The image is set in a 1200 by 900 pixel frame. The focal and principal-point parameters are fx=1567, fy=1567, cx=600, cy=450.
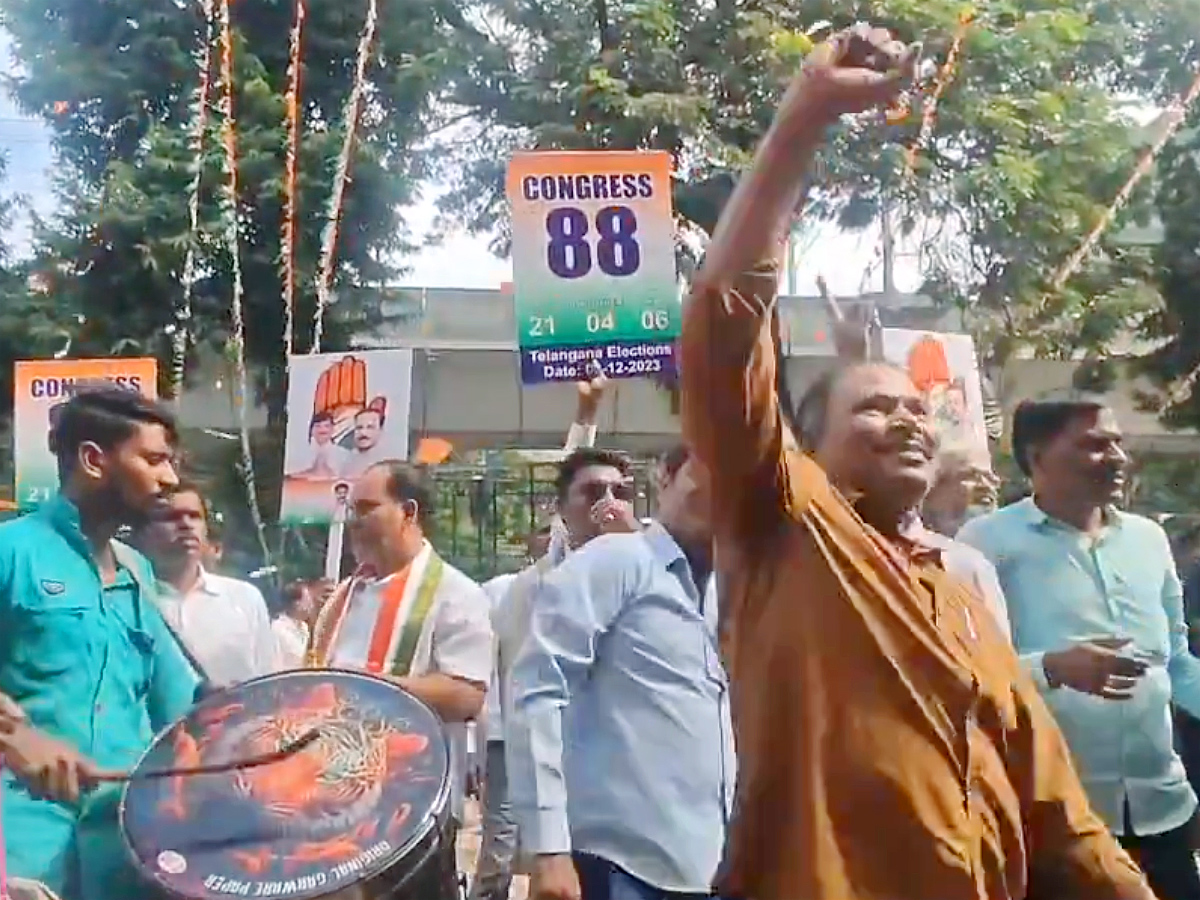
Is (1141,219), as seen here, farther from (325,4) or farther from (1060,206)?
(325,4)

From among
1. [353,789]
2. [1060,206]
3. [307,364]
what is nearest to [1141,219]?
[1060,206]

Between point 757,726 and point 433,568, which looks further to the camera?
point 433,568

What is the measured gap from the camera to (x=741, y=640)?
170 cm

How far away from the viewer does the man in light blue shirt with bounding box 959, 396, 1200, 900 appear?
2.38 metres

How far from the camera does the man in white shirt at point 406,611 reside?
2.18 m

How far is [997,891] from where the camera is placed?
1.67m

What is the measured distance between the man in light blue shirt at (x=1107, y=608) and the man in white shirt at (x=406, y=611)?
0.77 m

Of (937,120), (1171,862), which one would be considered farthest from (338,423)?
(1171,862)

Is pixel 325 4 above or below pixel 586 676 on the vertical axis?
above

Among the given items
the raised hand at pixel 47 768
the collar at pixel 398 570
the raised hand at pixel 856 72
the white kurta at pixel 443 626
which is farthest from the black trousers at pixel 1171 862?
the raised hand at pixel 47 768

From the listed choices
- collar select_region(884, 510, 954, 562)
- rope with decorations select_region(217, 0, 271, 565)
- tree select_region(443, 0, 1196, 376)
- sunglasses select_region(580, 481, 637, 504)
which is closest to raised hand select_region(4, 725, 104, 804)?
rope with decorations select_region(217, 0, 271, 565)

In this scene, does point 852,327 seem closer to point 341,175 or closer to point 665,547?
point 665,547

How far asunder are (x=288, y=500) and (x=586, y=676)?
1.61 ft

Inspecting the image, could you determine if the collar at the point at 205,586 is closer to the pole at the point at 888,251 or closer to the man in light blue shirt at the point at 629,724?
the man in light blue shirt at the point at 629,724
